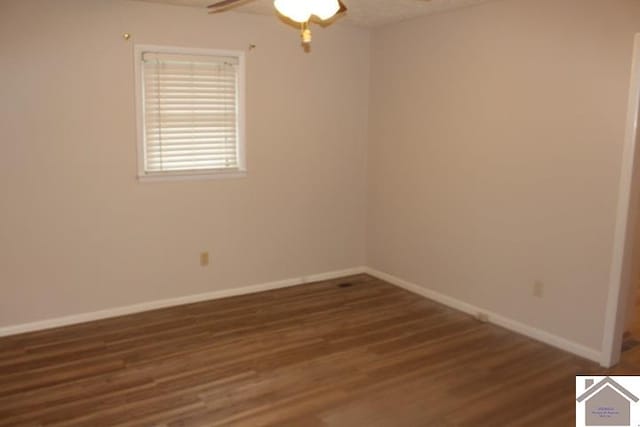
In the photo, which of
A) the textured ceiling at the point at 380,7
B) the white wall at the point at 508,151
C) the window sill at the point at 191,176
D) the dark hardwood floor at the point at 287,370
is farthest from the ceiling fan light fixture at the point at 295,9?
the window sill at the point at 191,176

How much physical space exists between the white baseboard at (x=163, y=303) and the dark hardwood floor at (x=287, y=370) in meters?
0.09

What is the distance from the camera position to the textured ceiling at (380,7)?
13.0ft

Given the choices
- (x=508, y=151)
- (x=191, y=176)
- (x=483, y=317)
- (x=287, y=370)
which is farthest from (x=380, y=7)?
(x=287, y=370)

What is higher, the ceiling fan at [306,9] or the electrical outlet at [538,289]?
the ceiling fan at [306,9]

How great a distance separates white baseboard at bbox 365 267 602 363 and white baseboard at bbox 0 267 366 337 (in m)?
0.60

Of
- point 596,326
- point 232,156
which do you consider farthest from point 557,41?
point 232,156

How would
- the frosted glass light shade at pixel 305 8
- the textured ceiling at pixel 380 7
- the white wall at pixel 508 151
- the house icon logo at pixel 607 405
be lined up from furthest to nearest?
1. the textured ceiling at pixel 380 7
2. the white wall at pixel 508 151
3. the house icon logo at pixel 607 405
4. the frosted glass light shade at pixel 305 8

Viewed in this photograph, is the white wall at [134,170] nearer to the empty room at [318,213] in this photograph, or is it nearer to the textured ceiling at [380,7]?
the empty room at [318,213]

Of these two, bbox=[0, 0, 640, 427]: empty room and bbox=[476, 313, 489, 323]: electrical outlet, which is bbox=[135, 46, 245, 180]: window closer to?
bbox=[0, 0, 640, 427]: empty room

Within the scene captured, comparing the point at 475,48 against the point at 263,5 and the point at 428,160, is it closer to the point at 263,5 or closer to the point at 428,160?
the point at 428,160

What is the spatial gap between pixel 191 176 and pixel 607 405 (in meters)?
3.26

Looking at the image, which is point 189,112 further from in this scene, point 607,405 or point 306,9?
point 607,405

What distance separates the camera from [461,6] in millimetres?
4082

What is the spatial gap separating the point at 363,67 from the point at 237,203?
1798 mm
